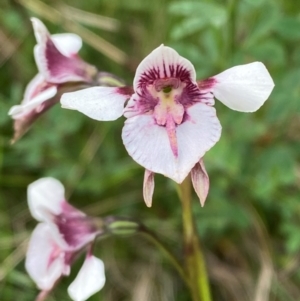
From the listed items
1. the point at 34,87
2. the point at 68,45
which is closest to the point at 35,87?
the point at 34,87

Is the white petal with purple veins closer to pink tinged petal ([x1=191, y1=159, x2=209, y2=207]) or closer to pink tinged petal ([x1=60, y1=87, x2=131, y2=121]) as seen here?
pink tinged petal ([x1=60, y1=87, x2=131, y2=121])

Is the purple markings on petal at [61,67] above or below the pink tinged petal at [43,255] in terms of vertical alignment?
above

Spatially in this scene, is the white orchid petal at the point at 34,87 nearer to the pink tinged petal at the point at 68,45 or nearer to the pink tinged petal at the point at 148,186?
the pink tinged petal at the point at 68,45

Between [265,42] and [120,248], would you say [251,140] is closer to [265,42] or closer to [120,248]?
[265,42]

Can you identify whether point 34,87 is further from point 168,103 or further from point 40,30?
point 168,103

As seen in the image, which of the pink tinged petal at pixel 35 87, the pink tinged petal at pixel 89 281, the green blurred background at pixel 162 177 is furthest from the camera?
the green blurred background at pixel 162 177

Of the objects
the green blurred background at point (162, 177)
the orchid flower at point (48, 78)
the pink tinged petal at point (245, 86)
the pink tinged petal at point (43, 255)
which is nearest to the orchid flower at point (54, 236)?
the pink tinged petal at point (43, 255)
